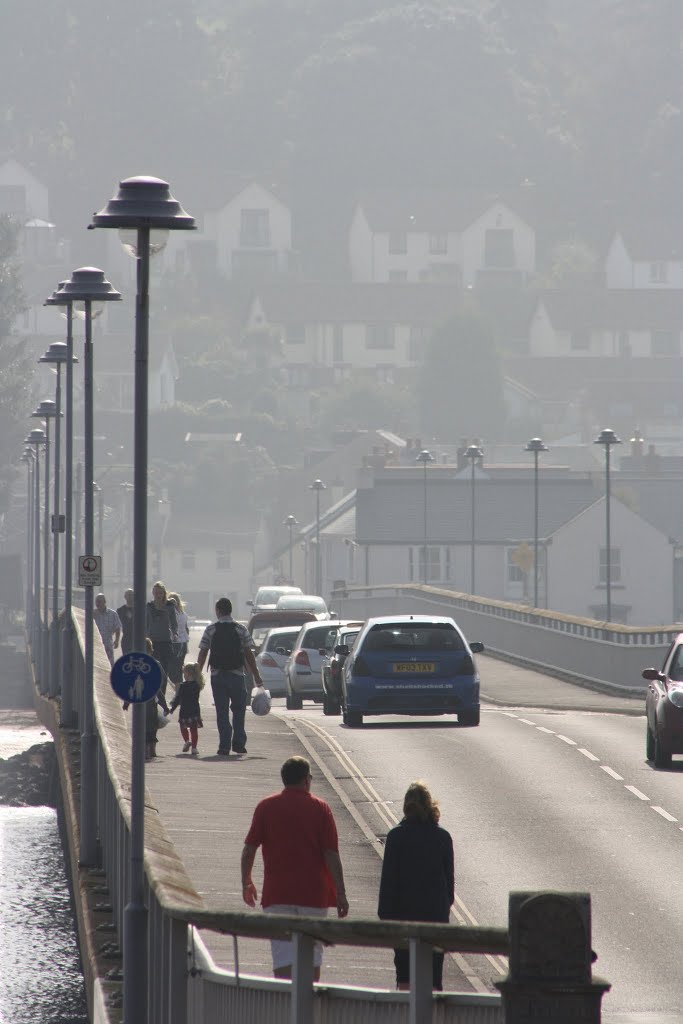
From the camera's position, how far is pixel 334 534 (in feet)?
358

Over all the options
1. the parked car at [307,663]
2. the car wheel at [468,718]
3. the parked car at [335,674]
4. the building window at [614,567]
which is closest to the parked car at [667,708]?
the car wheel at [468,718]

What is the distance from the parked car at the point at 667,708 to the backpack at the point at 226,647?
413cm

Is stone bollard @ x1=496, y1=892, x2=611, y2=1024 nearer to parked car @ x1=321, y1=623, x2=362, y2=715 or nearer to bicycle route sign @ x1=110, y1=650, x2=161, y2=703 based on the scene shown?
bicycle route sign @ x1=110, y1=650, x2=161, y2=703

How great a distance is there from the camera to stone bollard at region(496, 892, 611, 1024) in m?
6.50

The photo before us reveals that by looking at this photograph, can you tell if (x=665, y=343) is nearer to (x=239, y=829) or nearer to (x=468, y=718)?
(x=468, y=718)

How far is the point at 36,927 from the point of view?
2345 centimetres

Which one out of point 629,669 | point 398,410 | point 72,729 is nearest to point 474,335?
point 398,410

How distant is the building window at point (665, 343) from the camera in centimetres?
19488

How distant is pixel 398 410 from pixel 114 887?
163 metres

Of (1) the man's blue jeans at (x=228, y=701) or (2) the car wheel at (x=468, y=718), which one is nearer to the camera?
(1) the man's blue jeans at (x=228, y=701)

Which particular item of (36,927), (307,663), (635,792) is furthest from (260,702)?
(307,663)

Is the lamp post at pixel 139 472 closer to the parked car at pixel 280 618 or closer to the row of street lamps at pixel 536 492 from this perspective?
the parked car at pixel 280 618

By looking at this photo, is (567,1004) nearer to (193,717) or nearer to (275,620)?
(193,717)

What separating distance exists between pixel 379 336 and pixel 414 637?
168m
